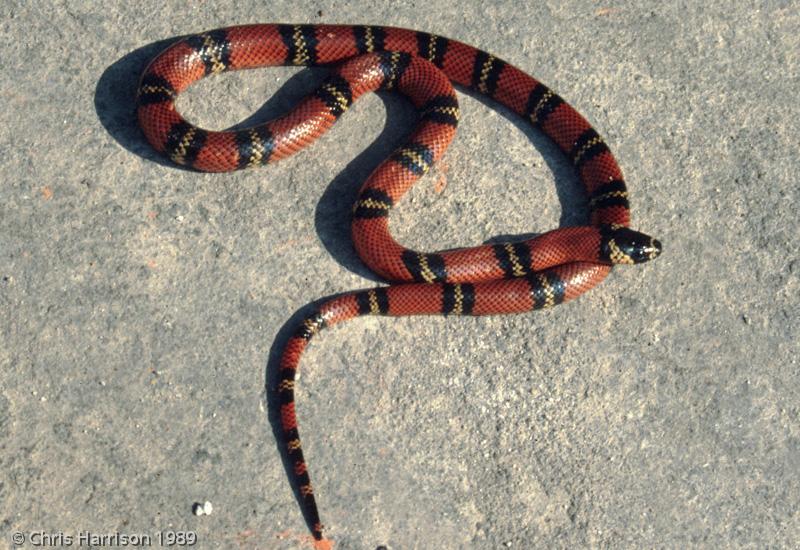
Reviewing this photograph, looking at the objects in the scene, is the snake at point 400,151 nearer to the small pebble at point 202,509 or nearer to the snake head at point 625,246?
the snake head at point 625,246

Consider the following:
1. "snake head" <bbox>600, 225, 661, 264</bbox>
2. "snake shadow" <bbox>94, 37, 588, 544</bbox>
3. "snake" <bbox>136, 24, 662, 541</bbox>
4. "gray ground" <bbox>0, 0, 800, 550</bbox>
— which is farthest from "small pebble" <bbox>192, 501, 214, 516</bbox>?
"snake head" <bbox>600, 225, 661, 264</bbox>

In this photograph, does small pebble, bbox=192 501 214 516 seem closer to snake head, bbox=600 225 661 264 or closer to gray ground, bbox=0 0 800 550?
gray ground, bbox=0 0 800 550

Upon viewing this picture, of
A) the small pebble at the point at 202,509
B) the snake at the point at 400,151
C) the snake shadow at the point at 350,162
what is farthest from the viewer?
the snake shadow at the point at 350,162

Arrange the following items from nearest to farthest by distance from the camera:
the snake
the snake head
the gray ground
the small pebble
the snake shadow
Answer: the small pebble < the gray ground < the snake < the snake head < the snake shadow


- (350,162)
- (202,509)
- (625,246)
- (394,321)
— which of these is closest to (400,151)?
(350,162)

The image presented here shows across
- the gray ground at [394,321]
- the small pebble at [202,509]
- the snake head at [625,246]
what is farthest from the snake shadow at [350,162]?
the small pebble at [202,509]

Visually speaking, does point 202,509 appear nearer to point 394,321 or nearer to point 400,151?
point 394,321
